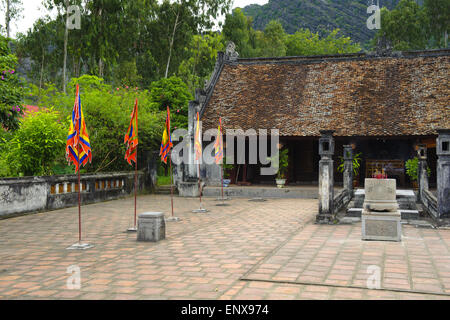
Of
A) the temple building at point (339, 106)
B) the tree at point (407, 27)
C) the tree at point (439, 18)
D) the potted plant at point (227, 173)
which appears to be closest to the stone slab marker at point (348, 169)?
the temple building at point (339, 106)

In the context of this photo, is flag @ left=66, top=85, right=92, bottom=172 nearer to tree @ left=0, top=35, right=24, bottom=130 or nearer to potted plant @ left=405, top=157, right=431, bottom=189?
tree @ left=0, top=35, right=24, bottom=130

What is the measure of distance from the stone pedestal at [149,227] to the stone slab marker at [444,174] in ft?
24.1

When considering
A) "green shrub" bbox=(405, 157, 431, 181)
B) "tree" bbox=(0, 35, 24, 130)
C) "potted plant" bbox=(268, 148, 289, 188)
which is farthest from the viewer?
"potted plant" bbox=(268, 148, 289, 188)

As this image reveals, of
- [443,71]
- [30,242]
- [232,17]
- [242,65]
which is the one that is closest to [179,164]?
[242,65]

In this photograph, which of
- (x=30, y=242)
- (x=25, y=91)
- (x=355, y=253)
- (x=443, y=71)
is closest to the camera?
(x=355, y=253)

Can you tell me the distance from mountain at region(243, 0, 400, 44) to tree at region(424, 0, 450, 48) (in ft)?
103

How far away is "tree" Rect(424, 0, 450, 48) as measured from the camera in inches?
1492

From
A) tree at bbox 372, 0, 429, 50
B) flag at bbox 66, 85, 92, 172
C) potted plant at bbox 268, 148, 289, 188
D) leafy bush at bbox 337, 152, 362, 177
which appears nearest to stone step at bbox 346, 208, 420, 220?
leafy bush at bbox 337, 152, 362, 177

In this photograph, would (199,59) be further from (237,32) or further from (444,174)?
(444,174)

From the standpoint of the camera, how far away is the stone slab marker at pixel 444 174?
11203mm

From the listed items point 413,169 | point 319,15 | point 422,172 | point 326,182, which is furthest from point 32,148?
point 319,15

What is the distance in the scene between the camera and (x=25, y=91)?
1308cm

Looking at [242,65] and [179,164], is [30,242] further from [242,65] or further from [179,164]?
[242,65]
